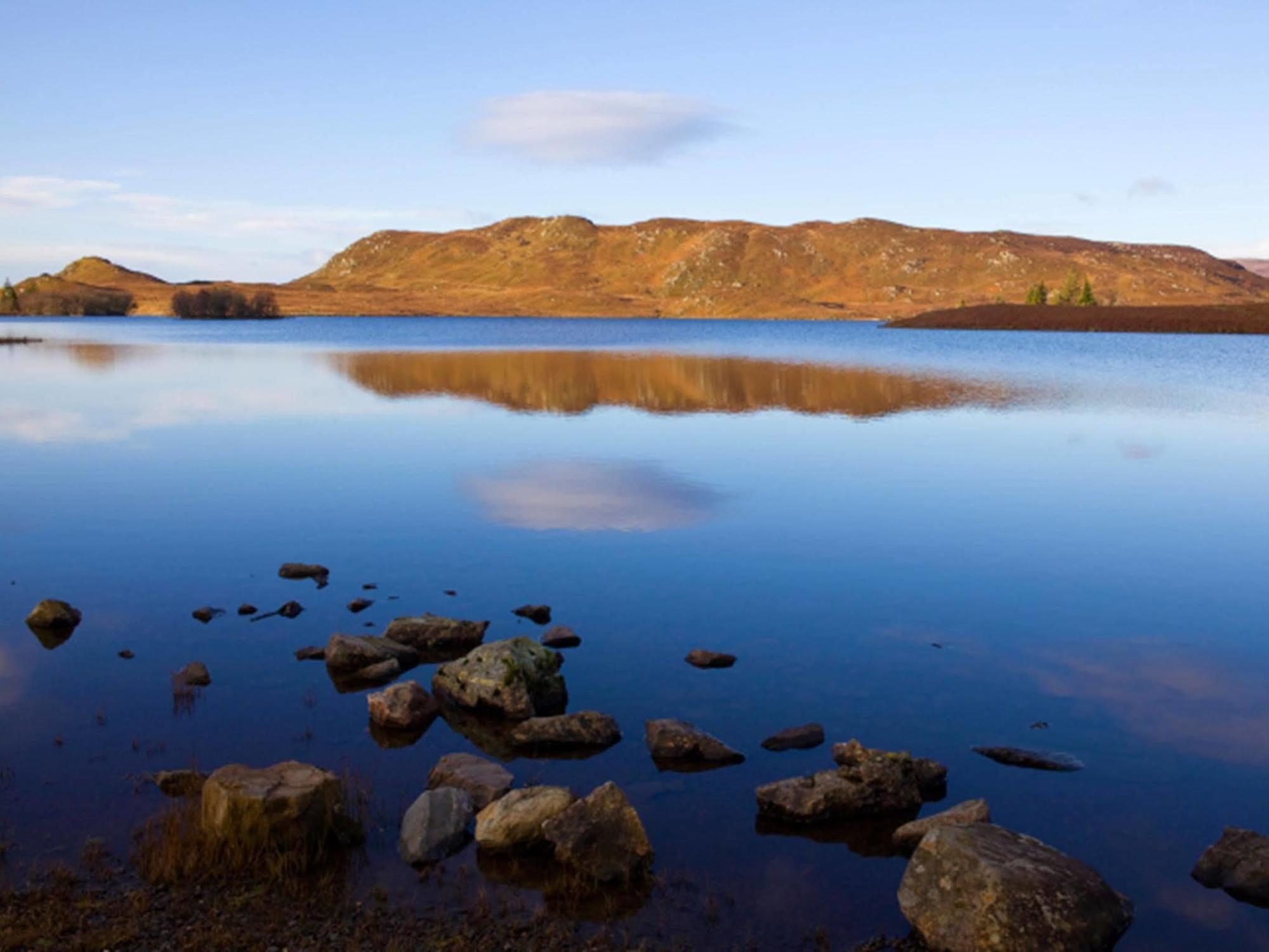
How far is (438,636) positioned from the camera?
17.6 m

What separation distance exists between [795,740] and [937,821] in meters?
2.70

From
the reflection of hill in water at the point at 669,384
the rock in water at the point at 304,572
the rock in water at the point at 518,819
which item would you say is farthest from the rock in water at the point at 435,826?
the reflection of hill in water at the point at 669,384

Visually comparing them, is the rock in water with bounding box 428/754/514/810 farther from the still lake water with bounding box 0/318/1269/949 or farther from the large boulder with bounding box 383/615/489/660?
the large boulder with bounding box 383/615/489/660

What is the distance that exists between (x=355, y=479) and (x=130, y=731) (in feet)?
64.1

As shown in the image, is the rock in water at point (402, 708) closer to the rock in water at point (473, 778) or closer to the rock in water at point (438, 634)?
the rock in water at point (473, 778)

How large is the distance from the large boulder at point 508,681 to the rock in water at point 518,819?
10.9ft

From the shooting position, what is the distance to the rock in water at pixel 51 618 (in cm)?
1812

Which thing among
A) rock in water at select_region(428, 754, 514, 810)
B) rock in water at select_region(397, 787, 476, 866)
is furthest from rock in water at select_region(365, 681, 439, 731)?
rock in water at select_region(397, 787, 476, 866)

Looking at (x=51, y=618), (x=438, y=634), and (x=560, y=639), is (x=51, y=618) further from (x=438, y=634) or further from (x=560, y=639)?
(x=560, y=639)

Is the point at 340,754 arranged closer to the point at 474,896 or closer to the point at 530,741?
the point at 530,741

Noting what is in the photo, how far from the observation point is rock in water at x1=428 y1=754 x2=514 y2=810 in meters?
12.0

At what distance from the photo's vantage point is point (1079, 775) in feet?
42.5

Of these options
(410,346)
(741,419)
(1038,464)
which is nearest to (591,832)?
(1038,464)

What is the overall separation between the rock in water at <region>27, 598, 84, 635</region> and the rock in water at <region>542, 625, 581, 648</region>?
8456 mm
